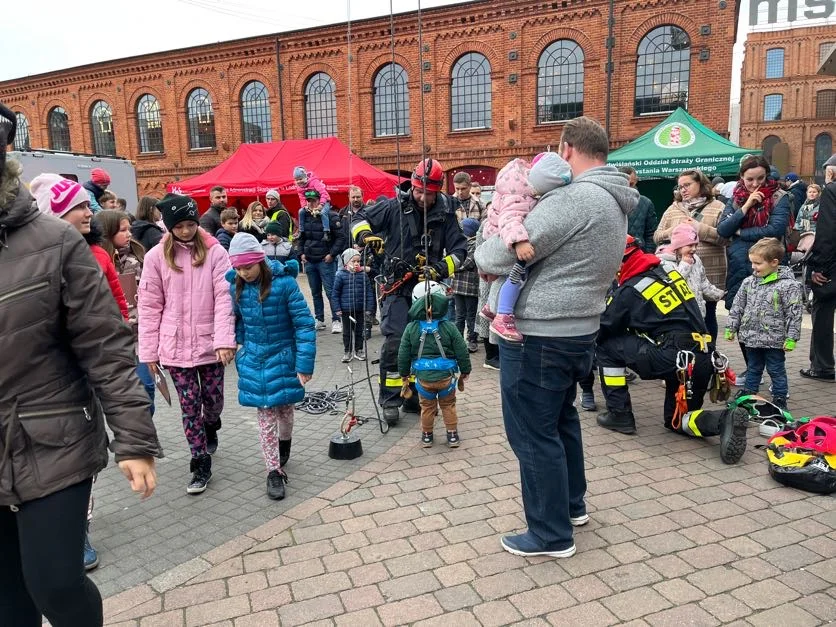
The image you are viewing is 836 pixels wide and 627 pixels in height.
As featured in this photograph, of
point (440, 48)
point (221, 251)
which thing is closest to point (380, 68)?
point (440, 48)

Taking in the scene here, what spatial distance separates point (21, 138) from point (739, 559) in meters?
39.7

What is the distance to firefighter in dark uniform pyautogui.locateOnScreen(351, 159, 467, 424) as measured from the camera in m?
5.33

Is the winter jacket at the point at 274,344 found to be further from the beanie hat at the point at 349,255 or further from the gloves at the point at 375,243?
the beanie hat at the point at 349,255

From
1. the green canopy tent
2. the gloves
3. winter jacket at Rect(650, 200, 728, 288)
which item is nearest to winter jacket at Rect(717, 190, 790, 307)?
winter jacket at Rect(650, 200, 728, 288)

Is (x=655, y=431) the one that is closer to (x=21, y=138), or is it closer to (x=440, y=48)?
(x=440, y=48)

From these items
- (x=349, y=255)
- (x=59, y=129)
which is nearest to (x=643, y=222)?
(x=349, y=255)

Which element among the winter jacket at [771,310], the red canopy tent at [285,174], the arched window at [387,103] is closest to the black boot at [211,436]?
the winter jacket at [771,310]

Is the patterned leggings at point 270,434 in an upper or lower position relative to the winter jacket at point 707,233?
lower

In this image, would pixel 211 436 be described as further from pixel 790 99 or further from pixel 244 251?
pixel 790 99

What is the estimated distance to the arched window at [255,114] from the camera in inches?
1093

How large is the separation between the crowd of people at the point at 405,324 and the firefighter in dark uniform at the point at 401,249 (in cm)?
2

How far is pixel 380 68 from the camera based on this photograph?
25.5 metres

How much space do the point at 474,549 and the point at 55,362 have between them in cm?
226

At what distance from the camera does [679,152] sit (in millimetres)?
14516
